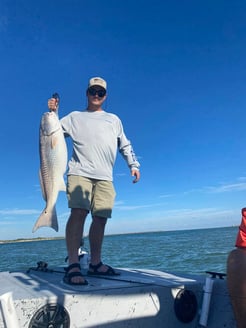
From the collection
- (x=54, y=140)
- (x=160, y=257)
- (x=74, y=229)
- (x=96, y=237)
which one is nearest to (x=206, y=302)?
(x=96, y=237)

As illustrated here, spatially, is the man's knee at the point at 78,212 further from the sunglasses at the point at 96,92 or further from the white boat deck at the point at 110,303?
the sunglasses at the point at 96,92

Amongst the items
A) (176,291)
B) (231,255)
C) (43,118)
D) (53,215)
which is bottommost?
(176,291)

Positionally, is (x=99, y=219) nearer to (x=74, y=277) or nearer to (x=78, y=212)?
(x=78, y=212)

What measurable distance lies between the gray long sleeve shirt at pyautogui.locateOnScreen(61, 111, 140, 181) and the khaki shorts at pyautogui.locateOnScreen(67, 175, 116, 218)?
0.07 metres

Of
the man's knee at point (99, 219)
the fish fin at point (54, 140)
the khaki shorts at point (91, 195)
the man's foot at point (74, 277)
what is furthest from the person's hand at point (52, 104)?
the man's foot at point (74, 277)

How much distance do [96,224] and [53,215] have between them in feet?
1.84

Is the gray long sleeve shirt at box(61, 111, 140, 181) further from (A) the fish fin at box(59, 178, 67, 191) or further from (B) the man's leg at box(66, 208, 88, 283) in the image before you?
(B) the man's leg at box(66, 208, 88, 283)

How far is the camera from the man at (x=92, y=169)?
11.9 ft

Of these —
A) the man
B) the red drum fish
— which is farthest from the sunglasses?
the red drum fish

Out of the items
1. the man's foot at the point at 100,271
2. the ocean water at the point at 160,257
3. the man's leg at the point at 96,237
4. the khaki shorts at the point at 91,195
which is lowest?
the ocean water at the point at 160,257

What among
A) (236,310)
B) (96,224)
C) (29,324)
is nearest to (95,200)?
(96,224)

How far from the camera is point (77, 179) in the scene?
12.2 feet

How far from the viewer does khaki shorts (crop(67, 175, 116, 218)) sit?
361cm

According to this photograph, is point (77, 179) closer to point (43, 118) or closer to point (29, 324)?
point (43, 118)
